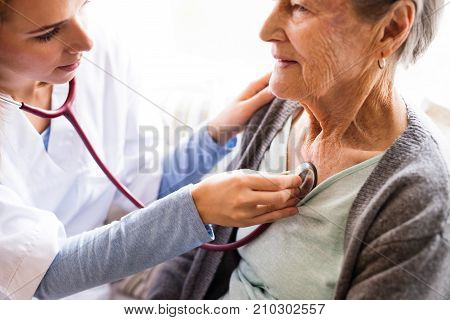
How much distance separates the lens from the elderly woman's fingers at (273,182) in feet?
2.22

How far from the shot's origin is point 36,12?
2.22 ft

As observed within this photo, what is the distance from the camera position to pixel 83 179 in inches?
36.8

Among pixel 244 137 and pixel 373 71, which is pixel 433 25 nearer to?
pixel 373 71

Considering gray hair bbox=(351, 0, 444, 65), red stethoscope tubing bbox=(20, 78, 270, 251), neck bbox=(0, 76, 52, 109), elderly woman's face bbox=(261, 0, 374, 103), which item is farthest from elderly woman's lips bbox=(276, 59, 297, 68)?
neck bbox=(0, 76, 52, 109)

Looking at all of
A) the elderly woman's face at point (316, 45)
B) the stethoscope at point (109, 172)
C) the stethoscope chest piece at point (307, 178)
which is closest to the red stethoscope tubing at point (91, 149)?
the stethoscope at point (109, 172)

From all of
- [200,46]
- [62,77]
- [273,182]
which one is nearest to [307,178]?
[273,182]

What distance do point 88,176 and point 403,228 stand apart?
0.58m

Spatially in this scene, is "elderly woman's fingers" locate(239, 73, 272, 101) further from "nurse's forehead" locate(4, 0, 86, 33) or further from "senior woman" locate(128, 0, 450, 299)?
"nurse's forehead" locate(4, 0, 86, 33)

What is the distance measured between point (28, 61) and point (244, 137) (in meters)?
0.36

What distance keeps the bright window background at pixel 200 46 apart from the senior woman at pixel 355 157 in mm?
49

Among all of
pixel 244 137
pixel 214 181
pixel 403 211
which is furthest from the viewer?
pixel 244 137

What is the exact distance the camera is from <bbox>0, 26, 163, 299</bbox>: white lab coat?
2.50 feet

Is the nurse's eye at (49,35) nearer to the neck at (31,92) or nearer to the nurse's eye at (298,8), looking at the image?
the neck at (31,92)

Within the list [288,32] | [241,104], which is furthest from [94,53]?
[288,32]
